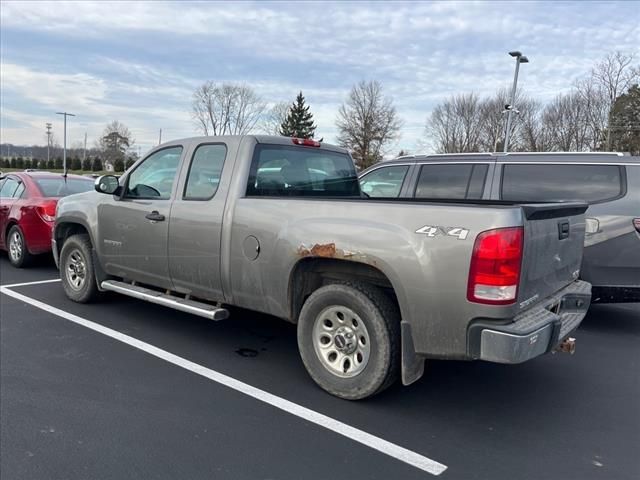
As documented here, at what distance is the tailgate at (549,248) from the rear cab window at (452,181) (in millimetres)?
2162

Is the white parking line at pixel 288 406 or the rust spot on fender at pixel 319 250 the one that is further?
the rust spot on fender at pixel 319 250

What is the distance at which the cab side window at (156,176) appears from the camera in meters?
4.60

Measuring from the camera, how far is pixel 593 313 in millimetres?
6133

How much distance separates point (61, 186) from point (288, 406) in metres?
6.49

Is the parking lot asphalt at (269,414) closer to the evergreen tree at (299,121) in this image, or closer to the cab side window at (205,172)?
the cab side window at (205,172)

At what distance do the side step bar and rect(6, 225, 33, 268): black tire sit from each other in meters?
3.24

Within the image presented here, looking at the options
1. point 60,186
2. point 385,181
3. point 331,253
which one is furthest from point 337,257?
point 60,186

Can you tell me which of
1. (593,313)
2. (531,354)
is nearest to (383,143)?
(593,313)

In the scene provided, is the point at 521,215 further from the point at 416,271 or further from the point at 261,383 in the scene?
the point at 261,383

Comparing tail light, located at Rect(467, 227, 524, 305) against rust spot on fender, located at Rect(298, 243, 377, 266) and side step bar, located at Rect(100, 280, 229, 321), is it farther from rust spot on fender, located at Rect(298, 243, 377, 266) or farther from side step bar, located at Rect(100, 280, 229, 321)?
side step bar, located at Rect(100, 280, 229, 321)

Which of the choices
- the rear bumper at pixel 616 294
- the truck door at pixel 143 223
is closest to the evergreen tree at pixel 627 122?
the rear bumper at pixel 616 294

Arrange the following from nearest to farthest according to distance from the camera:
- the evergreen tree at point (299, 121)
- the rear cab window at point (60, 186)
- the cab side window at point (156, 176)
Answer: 1. the cab side window at point (156, 176)
2. the rear cab window at point (60, 186)
3. the evergreen tree at point (299, 121)

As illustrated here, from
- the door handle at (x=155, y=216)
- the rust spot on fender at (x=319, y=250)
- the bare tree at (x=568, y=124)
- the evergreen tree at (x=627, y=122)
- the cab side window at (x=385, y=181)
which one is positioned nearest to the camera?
the rust spot on fender at (x=319, y=250)

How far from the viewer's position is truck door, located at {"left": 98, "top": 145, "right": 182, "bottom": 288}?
4.50m
